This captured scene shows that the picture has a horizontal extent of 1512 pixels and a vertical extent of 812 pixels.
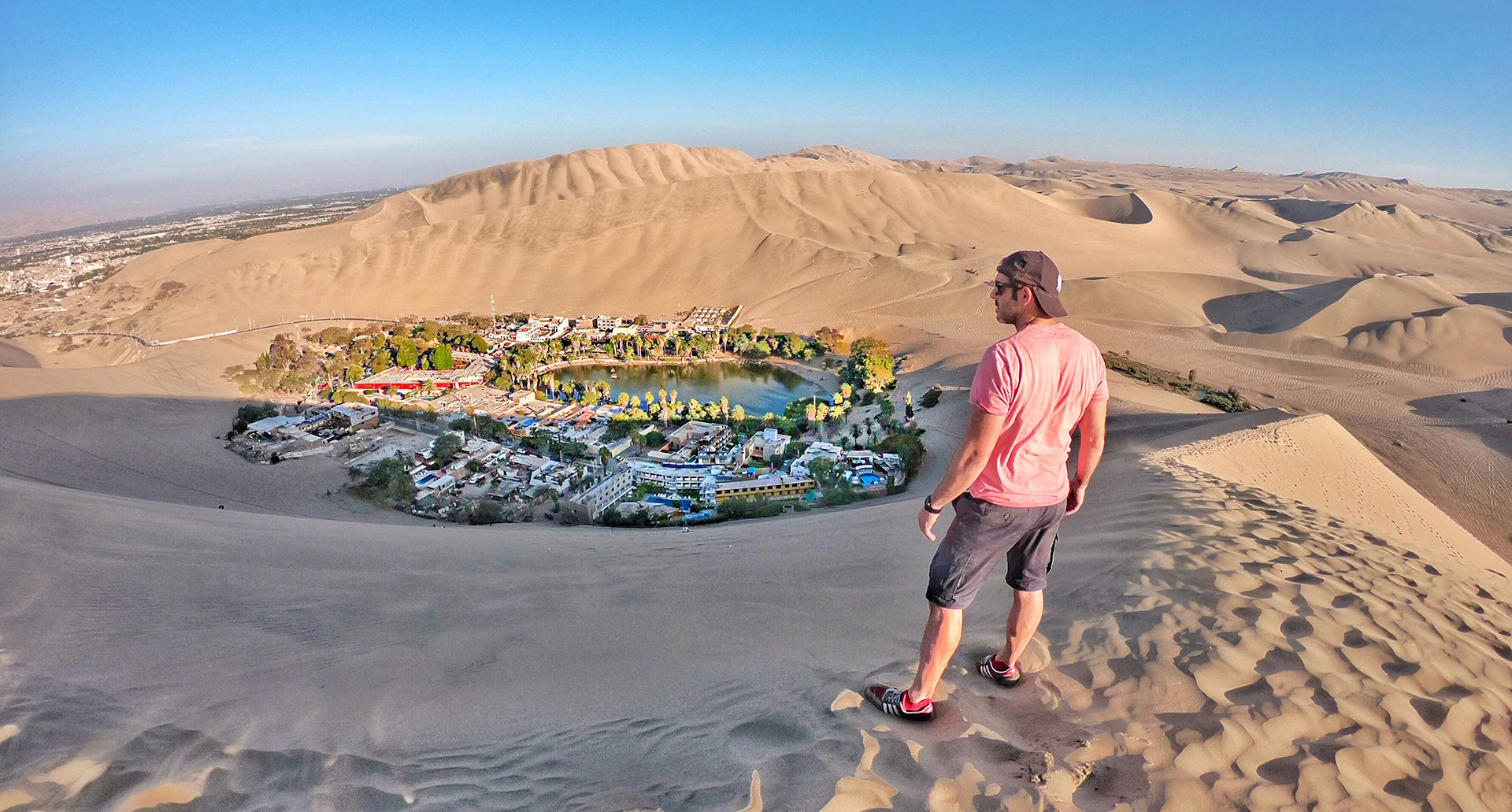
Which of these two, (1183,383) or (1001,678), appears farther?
(1183,383)

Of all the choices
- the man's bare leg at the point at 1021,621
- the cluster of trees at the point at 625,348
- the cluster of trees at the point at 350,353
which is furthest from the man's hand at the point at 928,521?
the cluster of trees at the point at 625,348

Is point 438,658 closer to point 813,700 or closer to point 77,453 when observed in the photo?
point 813,700

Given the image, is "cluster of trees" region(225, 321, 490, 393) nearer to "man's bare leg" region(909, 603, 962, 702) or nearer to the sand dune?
the sand dune

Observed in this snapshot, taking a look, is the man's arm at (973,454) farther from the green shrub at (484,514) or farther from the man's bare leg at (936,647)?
the green shrub at (484,514)

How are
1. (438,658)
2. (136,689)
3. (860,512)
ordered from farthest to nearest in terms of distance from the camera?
(860,512)
(438,658)
(136,689)

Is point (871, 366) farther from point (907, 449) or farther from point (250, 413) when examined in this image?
point (250, 413)

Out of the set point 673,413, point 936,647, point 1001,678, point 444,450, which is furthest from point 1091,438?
point 673,413

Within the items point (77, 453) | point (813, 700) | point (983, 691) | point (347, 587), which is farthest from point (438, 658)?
point (77, 453)
